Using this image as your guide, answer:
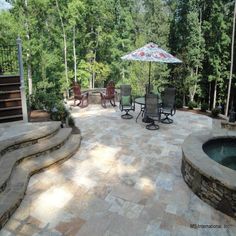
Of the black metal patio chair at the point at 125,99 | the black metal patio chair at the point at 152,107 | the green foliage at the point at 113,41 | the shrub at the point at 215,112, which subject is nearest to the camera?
the black metal patio chair at the point at 152,107

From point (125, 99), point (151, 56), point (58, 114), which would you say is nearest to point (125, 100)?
point (125, 99)

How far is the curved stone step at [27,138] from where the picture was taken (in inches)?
182

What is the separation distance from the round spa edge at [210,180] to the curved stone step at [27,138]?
9.90ft

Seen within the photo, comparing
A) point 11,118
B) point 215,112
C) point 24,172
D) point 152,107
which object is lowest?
point 24,172

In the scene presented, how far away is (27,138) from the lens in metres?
4.93

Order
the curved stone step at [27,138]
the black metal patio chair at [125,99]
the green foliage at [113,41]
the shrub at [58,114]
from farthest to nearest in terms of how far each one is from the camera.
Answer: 1. the green foliage at [113,41]
2. the black metal patio chair at [125,99]
3. the shrub at [58,114]
4. the curved stone step at [27,138]

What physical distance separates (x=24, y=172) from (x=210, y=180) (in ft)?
10.2

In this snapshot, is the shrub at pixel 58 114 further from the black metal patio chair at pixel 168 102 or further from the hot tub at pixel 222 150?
the hot tub at pixel 222 150

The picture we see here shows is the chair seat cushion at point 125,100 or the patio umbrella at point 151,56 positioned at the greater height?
the patio umbrella at point 151,56

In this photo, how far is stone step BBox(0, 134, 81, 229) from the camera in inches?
129

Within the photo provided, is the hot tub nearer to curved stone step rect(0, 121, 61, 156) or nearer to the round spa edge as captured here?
the round spa edge

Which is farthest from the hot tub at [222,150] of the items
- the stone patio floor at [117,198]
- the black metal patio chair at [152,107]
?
the black metal patio chair at [152,107]

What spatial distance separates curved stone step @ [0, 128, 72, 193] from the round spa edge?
2.75 meters

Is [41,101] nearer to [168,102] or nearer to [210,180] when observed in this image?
[168,102]
